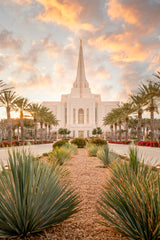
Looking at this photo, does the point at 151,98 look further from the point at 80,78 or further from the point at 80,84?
the point at 80,78

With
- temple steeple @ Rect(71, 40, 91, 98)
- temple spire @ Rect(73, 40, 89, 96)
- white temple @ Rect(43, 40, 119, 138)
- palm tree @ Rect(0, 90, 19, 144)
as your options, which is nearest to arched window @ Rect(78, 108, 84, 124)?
white temple @ Rect(43, 40, 119, 138)

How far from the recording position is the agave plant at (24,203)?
6.82ft

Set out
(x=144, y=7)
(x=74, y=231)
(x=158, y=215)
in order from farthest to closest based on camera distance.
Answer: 1. (x=144, y=7)
2. (x=74, y=231)
3. (x=158, y=215)

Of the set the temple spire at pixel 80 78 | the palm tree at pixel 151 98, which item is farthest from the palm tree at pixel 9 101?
the temple spire at pixel 80 78

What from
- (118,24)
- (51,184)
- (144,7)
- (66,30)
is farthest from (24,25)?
(51,184)

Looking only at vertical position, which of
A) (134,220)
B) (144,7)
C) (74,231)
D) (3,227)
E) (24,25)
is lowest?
(74,231)

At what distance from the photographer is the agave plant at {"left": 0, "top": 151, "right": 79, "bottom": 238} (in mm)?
2080

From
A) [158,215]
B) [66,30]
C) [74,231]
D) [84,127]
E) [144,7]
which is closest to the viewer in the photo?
[158,215]

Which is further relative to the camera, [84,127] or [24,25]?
[84,127]

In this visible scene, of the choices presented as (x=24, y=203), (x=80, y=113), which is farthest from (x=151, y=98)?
(x=80, y=113)

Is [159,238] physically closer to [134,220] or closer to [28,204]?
[134,220]

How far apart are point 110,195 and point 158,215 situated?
68cm

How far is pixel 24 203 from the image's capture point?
206cm

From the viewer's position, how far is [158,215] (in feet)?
6.09
